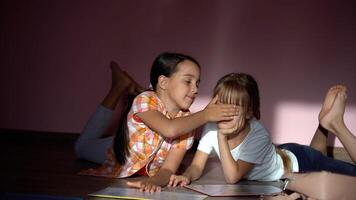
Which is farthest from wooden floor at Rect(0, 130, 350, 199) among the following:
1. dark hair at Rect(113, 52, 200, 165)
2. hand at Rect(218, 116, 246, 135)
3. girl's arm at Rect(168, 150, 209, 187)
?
hand at Rect(218, 116, 246, 135)

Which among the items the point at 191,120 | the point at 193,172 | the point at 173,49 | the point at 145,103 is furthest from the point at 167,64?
the point at 173,49

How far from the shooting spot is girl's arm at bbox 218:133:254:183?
1636 mm

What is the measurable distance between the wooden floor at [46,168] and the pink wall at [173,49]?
3.6 inches

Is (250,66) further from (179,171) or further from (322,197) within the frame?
(322,197)

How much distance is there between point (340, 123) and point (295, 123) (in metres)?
0.70

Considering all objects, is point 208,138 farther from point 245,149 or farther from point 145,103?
point 145,103

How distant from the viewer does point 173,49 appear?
108 inches

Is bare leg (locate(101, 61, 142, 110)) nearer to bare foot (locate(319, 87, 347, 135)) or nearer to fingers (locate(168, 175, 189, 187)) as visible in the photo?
fingers (locate(168, 175, 189, 187))

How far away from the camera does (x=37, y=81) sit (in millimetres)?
2852

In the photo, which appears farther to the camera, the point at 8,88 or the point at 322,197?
the point at 8,88

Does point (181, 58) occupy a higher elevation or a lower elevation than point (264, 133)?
higher

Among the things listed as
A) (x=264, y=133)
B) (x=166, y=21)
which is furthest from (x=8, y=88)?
(x=264, y=133)

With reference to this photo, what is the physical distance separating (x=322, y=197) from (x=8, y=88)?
210 cm

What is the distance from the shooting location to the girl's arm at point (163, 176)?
1523mm
